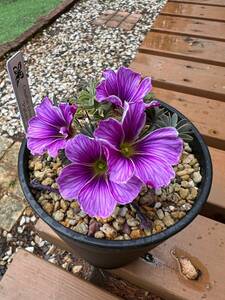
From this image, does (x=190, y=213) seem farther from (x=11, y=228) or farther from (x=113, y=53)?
(x=113, y=53)

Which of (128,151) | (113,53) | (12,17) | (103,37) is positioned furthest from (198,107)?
(12,17)

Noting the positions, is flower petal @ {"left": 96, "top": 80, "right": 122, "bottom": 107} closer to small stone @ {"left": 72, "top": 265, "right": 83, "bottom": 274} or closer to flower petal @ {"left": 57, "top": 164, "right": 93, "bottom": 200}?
flower petal @ {"left": 57, "top": 164, "right": 93, "bottom": 200}

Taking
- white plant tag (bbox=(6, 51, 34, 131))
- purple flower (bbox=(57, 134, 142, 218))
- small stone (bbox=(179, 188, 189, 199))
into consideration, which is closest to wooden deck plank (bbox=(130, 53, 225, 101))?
white plant tag (bbox=(6, 51, 34, 131))

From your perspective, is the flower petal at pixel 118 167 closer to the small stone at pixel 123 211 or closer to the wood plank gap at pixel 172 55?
the small stone at pixel 123 211

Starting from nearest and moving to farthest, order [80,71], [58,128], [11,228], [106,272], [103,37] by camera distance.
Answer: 1. [58,128]
2. [106,272]
3. [11,228]
4. [80,71]
5. [103,37]

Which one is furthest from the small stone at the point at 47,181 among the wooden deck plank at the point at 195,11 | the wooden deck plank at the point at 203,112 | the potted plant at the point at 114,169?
the wooden deck plank at the point at 195,11
